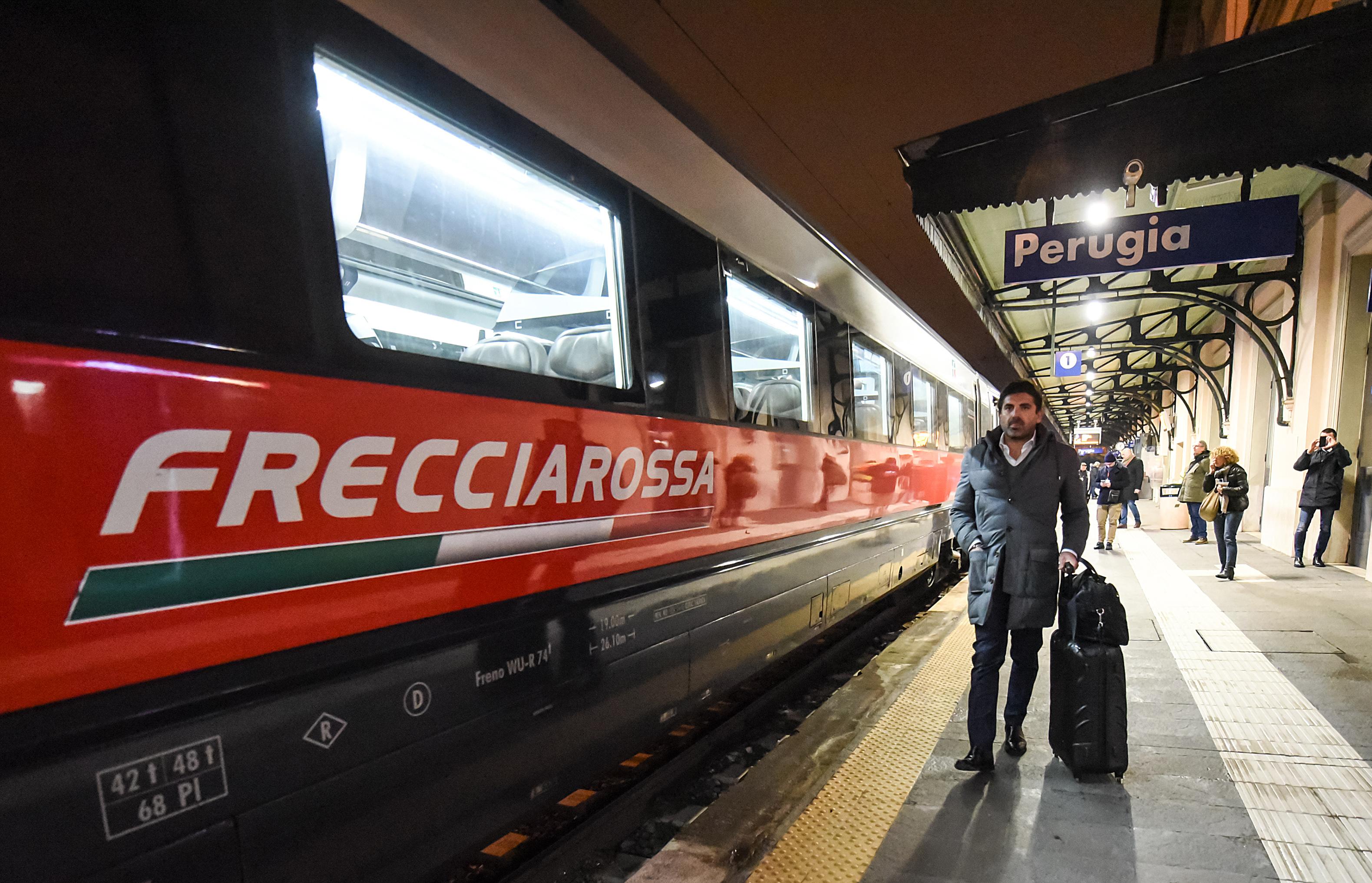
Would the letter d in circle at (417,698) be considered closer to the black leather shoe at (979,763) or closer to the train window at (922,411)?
the black leather shoe at (979,763)

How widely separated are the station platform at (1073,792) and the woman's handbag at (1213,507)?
3.23 meters

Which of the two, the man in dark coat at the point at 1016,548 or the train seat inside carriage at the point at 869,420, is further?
the train seat inside carriage at the point at 869,420

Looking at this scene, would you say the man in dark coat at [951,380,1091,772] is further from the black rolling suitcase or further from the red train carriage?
the red train carriage

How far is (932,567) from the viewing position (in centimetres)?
877

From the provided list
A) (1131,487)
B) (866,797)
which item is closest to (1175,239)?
Answer: (866,797)

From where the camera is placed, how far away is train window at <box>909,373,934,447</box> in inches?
260

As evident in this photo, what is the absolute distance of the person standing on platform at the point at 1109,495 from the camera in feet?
34.2

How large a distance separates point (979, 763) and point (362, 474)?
9.26 feet

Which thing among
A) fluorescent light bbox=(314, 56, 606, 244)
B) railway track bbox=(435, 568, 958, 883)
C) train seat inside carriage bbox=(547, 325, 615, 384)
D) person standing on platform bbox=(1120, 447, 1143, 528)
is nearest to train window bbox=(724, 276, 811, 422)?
train seat inside carriage bbox=(547, 325, 615, 384)

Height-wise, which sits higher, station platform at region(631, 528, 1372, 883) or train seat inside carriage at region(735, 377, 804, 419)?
train seat inside carriage at region(735, 377, 804, 419)

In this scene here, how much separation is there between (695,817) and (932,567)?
6847mm

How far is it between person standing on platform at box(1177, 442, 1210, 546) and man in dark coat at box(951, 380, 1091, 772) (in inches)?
339

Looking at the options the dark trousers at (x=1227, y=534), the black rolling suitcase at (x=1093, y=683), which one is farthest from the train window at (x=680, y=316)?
the dark trousers at (x=1227, y=534)

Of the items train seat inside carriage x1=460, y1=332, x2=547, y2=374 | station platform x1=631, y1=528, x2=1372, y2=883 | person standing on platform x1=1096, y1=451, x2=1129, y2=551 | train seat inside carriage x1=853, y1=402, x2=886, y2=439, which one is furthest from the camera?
person standing on platform x1=1096, y1=451, x2=1129, y2=551
